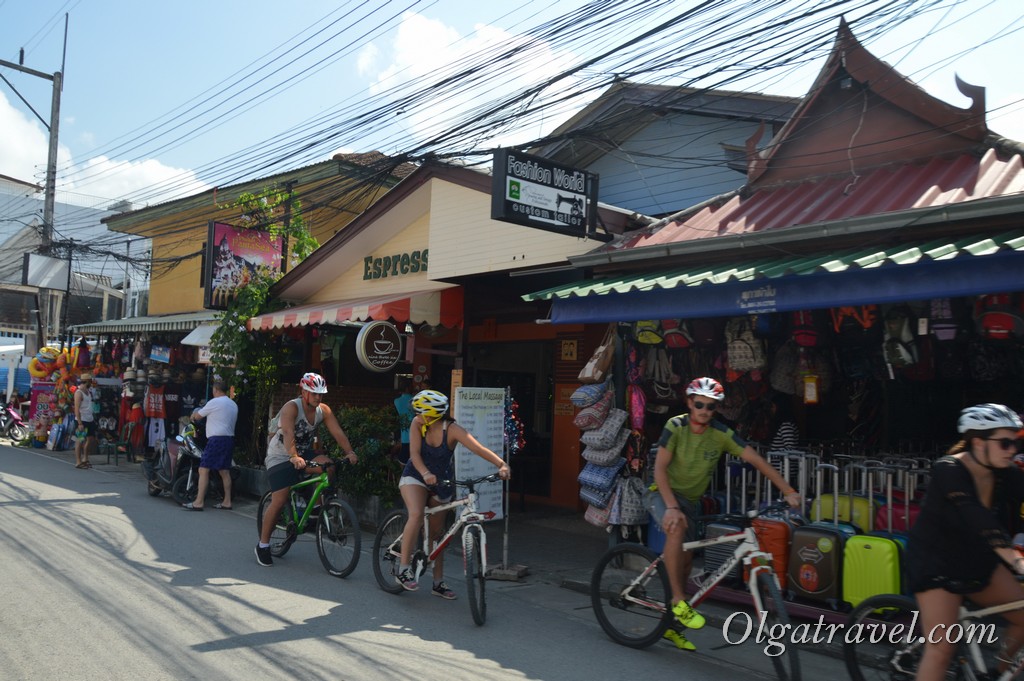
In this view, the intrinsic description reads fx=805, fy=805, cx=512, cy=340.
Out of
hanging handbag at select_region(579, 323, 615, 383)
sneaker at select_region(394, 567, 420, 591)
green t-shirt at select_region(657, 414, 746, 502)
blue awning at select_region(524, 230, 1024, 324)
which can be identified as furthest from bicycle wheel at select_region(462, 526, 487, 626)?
blue awning at select_region(524, 230, 1024, 324)

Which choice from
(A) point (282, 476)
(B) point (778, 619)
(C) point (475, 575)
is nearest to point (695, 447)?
(B) point (778, 619)

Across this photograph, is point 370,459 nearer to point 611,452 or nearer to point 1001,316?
point 611,452

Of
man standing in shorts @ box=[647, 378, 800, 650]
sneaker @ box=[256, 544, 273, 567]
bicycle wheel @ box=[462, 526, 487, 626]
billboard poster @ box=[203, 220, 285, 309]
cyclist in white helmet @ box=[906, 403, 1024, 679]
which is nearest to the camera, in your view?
cyclist in white helmet @ box=[906, 403, 1024, 679]

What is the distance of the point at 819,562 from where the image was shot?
6152mm

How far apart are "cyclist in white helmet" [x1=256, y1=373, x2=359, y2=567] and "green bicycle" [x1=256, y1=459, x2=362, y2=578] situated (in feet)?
0.36

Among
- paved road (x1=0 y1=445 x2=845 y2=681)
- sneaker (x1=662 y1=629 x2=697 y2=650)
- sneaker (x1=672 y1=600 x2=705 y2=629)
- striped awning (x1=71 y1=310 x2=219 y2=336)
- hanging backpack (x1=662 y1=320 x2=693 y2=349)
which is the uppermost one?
striped awning (x1=71 y1=310 x2=219 y2=336)

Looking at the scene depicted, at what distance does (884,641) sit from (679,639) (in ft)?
5.19

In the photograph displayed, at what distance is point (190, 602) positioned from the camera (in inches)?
256

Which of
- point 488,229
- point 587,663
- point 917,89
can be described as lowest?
point 587,663

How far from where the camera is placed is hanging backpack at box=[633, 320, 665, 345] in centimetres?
812

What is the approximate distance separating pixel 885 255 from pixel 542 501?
7774 mm

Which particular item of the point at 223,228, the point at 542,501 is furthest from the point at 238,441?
the point at 542,501

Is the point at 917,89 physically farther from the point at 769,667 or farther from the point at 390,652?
the point at 390,652

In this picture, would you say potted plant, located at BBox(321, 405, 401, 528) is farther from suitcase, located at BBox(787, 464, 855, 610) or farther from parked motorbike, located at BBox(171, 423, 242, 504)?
suitcase, located at BBox(787, 464, 855, 610)
